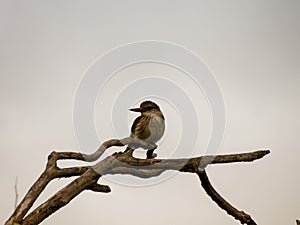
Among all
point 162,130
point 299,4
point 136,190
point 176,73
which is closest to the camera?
point 162,130

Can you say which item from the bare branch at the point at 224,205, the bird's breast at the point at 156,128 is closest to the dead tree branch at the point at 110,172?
the bare branch at the point at 224,205

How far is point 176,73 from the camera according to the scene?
1.08 meters

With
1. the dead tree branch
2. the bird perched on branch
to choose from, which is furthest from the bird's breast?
the dead tree branch

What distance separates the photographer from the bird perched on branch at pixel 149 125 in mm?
729

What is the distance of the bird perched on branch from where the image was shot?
73 centimetres

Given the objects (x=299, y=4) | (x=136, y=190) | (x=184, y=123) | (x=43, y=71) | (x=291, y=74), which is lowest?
(x=184, y=123)

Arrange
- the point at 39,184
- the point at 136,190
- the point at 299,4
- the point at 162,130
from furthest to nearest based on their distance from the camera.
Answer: the point at 299,4
the point at 136,190
the point at 162,130
the point at 39,184

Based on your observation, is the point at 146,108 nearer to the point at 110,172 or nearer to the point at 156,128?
the point at 156,128

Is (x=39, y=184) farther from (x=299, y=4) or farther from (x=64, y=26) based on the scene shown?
(x=299, y=4)

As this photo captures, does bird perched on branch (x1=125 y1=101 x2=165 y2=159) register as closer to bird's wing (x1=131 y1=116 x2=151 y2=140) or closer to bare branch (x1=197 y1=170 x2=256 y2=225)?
bird's wing (x1=131 y1=116 x2=151 y2=140)

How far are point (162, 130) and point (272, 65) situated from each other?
0.90 metres

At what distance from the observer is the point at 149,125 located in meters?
0.75

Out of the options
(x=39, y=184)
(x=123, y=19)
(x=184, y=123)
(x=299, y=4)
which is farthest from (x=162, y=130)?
(x=299, y=4)

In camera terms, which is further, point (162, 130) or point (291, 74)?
point (291, 74)
